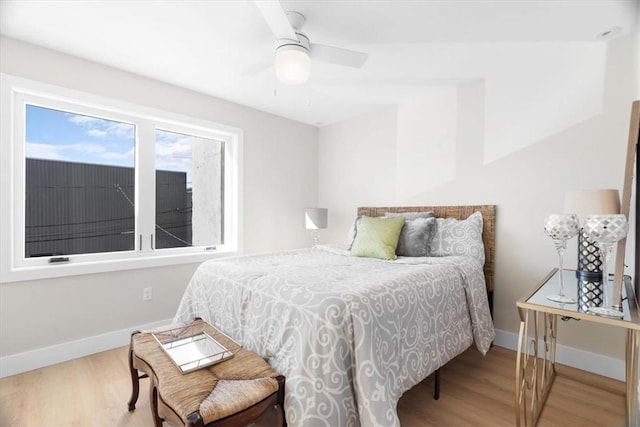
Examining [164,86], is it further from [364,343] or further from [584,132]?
[584,132]

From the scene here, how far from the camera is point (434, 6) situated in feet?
6.13

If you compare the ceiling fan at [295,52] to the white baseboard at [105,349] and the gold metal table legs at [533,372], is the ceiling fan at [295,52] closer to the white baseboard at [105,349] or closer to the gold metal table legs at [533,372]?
the gold metal table legs at [533,372]

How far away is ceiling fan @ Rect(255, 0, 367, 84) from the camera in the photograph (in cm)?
173

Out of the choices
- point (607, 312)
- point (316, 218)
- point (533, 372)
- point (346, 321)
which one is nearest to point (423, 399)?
point (533, 372)

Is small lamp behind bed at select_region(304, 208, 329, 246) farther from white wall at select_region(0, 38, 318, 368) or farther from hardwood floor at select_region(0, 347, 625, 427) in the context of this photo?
hardwood floor at select_region(0, 347, 625, 427)

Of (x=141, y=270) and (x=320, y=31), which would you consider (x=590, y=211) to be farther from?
(x=141, y=270)

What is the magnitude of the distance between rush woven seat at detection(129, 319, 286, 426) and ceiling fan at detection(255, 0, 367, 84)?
159 centimetres

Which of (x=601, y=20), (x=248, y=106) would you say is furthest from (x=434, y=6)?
(x=248, y=106)

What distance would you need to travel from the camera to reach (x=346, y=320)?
4.61 feet

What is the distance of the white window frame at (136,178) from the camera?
7.48ft

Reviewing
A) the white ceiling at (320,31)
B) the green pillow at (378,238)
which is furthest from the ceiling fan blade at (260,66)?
the green pillow at (378,238)

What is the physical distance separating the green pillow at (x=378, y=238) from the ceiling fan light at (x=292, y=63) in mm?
1417

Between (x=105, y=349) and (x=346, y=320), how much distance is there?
2408mm

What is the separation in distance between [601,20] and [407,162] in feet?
5.90
